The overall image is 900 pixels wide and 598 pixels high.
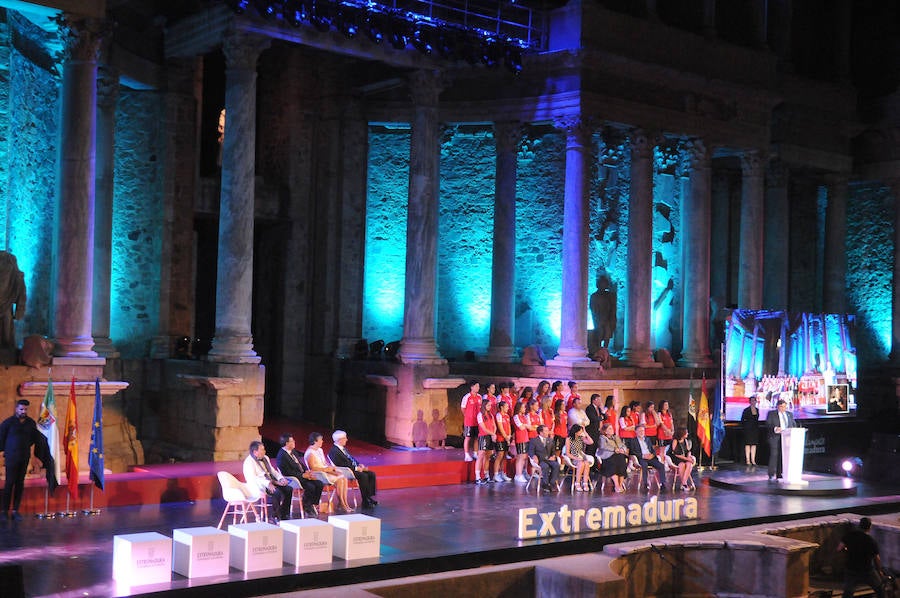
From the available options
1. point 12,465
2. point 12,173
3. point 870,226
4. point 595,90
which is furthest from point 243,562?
point 870,226

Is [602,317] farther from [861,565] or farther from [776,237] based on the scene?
[861,565]

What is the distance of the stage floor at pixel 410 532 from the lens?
11.0 m

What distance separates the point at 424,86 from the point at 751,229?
961 cm

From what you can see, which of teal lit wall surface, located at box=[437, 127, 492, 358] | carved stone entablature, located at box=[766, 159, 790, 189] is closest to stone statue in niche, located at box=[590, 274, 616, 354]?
teal lit wall surface, located at box=[437, 127, 492, 358]

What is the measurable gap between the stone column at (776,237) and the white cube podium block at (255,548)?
19943 millimetres

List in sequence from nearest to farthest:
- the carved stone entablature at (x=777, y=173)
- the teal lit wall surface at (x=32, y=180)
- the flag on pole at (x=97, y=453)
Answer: the flag on pole at (x=97, y=453) → the teal lit wall surface at (x=32, y=180) → the carved stone entablature at (x=777, y=173)

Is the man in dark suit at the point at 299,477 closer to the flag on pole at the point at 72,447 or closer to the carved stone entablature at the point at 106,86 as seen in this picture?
the flag on pole at the point at 72,447

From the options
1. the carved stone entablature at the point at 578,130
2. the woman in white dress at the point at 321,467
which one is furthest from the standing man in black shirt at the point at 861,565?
the carved stone entablature at the point at 578,130

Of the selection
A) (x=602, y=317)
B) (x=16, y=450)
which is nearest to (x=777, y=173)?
(x=602, y=317)

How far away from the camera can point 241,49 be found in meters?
18.5

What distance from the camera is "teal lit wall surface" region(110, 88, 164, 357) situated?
69.1 feet

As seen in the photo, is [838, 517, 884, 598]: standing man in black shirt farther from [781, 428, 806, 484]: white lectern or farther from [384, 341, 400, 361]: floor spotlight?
[384, 341, 400, 361]: floor spotlight

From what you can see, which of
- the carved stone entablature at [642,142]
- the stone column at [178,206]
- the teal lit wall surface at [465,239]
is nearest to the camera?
the stone column at [178,206]

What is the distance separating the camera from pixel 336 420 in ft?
75.2
